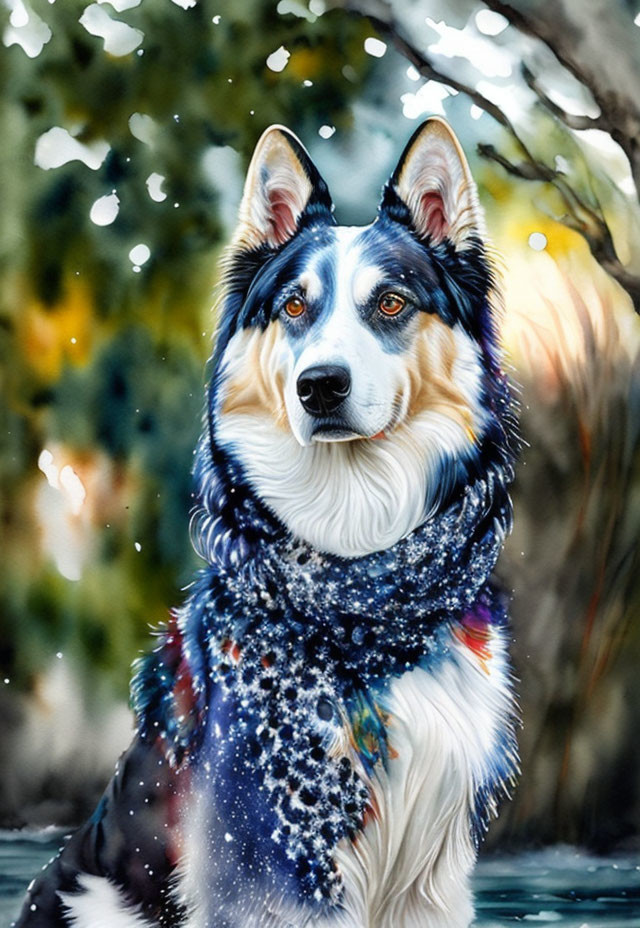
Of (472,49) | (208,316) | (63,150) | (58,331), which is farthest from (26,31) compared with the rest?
(472,49)

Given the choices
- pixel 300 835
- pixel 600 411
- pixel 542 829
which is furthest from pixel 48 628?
pixel 600 411

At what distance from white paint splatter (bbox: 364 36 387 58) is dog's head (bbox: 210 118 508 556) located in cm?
44

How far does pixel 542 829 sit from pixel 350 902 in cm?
73

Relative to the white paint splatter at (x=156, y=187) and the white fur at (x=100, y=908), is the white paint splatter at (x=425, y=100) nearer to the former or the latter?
the white paint splatter at (x=156, y=187)

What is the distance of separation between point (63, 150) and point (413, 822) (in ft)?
6.28

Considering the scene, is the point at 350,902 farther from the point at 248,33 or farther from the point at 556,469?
the point at 248,33

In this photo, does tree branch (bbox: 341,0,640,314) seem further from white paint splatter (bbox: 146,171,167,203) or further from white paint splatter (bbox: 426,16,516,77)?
white paint splatter (bbox: 146,171,167,203)

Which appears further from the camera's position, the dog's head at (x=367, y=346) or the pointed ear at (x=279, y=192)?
the pointed ear at (x=279, y=192)

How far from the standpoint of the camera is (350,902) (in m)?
2.19

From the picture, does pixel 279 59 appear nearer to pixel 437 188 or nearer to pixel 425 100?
pixel 425 100

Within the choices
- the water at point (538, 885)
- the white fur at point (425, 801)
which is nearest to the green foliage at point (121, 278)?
the water at point (538, 885)

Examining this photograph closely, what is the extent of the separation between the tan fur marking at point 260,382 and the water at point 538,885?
1212 millimetres

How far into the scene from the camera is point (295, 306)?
2352 millimetres

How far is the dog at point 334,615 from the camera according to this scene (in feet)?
7.31
